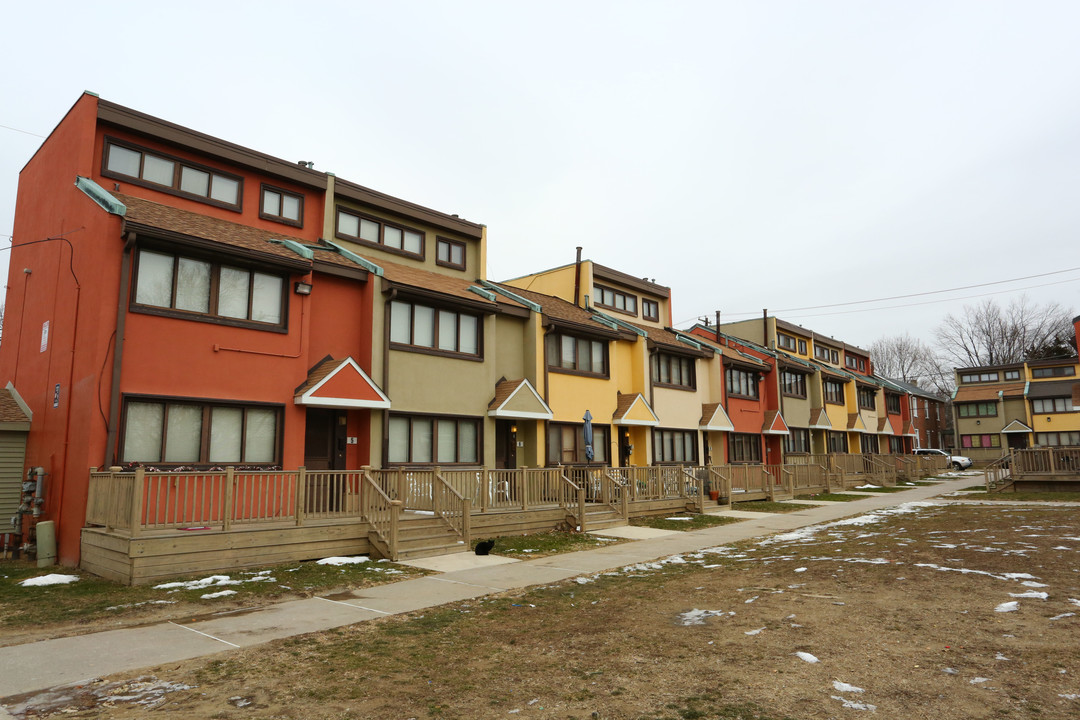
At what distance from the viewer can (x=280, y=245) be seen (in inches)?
659

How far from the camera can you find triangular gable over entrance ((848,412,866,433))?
4500 cm

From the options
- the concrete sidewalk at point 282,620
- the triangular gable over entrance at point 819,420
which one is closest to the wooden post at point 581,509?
the concrete sidewalk at point 282,620

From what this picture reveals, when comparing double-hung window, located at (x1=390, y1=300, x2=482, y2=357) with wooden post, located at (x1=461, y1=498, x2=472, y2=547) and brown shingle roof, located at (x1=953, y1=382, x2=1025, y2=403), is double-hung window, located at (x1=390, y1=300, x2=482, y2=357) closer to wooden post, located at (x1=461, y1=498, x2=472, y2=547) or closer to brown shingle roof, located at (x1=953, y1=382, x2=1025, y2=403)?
wooden post, located at (x1=461, y1=498, x2=472, y2=547)

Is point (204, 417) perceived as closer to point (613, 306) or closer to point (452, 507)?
point (452, 507)

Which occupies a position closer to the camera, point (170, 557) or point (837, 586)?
point (837, 586)

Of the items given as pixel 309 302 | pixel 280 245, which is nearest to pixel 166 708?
pixel 309 302

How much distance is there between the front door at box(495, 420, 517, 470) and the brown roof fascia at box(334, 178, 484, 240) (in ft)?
22.6

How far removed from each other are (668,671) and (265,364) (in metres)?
12.1

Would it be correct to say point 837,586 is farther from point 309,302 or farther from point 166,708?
point 309,302

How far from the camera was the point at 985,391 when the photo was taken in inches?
2474

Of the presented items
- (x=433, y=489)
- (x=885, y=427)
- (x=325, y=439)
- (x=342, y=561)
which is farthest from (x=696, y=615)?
(x=885, y=427)

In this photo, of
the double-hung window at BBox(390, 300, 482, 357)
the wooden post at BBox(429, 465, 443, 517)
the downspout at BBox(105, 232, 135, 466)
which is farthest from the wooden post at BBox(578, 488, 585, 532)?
the downspout at BBox(105, 232, 135, 466)

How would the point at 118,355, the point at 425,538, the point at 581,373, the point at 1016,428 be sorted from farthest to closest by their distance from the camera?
1. the point at 1016,428
2. the point at 581,373
3. the point at 425,538
4. the point at 118,355

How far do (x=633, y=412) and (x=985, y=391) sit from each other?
5402 centimetres
